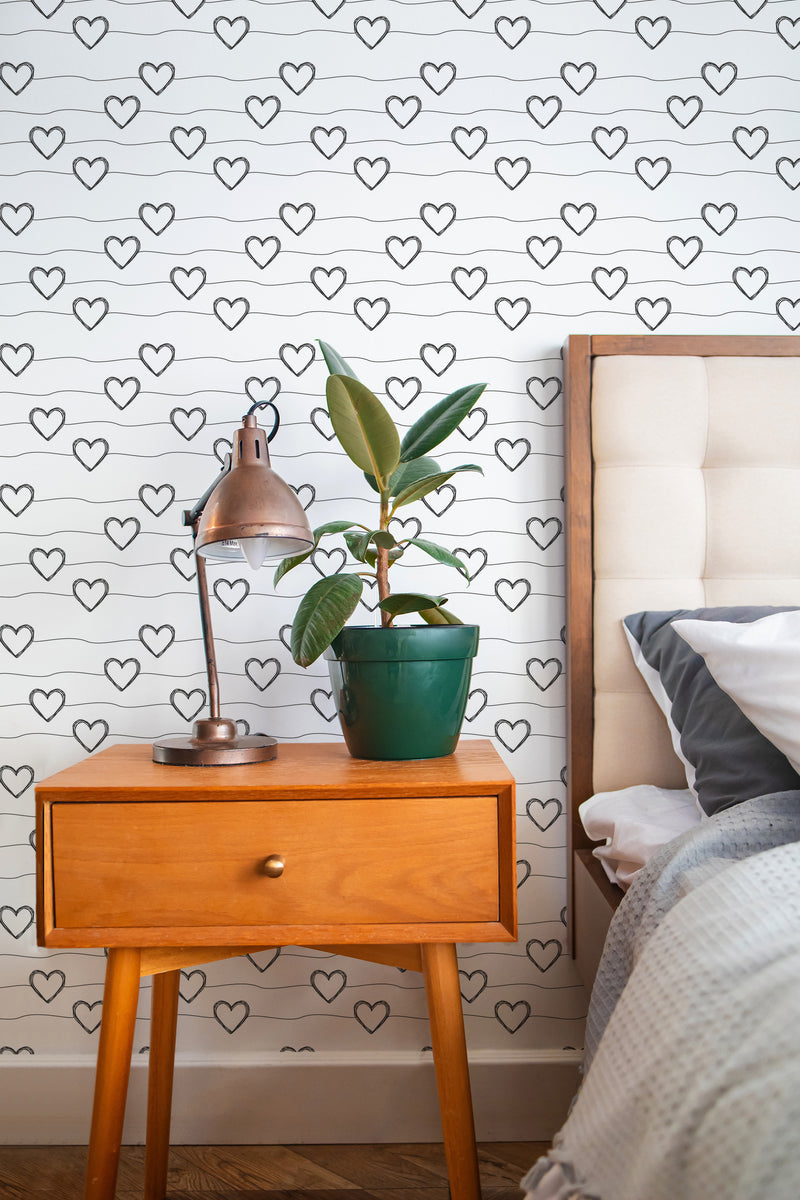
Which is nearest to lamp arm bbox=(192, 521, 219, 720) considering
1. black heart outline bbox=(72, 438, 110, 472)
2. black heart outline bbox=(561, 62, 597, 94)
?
black heart outline bbox=(72, 438, 110, 472)

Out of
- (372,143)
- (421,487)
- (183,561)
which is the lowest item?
(183,561)

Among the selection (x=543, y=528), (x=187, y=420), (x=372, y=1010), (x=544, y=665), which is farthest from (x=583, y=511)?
(x=372, y=1010)

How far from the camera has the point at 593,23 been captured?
1.42 metres

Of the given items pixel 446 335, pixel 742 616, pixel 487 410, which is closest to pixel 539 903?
pixel 742 616

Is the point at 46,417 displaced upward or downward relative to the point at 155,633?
upward

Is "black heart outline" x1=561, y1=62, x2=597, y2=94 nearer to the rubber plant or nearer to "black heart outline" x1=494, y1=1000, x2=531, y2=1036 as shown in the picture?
the rubber plant

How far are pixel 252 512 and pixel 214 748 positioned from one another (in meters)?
0.34

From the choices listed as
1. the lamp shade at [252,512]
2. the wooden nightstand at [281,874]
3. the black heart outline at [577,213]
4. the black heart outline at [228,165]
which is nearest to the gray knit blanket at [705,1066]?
the wooden nightstand at [281,874]

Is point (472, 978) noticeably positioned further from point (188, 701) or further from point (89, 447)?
point (89, 447)

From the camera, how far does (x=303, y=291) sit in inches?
55.7

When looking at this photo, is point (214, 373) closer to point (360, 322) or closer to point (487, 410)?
point (360, 322)

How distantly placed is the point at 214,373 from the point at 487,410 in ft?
1.58

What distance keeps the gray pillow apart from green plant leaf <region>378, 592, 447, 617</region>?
37cm

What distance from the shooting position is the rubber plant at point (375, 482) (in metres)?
1.06
